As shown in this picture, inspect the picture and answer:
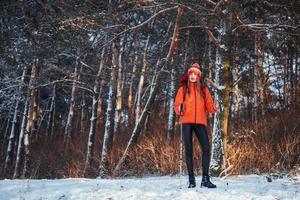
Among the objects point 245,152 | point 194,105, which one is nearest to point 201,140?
point 194,105

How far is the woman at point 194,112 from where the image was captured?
26.0 ft

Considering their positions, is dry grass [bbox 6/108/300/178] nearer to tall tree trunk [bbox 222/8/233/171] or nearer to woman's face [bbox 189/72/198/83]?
tall tree trunk [bbox 222/8/233/171]

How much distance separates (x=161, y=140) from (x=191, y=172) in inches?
287

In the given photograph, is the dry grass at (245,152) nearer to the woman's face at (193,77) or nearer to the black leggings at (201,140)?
the black leggings at (201,140)

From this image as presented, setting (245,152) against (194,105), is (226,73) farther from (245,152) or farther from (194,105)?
(194,105)

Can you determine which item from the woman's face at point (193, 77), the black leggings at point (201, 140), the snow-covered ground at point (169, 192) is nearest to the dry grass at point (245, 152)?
the snow-covered ground at point (169, 192)

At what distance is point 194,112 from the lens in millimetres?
7902

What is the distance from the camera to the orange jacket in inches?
311

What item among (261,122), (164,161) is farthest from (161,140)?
(261,122)

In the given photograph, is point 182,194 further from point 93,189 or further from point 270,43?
point 270,43

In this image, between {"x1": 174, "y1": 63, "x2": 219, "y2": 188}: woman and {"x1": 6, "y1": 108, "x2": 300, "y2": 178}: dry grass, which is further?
{"x1": 6, "y1": 108, "x2": 300, "y2": 178}: dry grass

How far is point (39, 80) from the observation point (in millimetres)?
20828

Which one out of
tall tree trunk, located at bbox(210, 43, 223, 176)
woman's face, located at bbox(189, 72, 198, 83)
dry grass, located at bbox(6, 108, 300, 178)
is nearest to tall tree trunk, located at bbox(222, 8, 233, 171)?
tall tree trunk, located at bbox(210, 43, 223, 176)

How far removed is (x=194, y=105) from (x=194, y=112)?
0.11m
